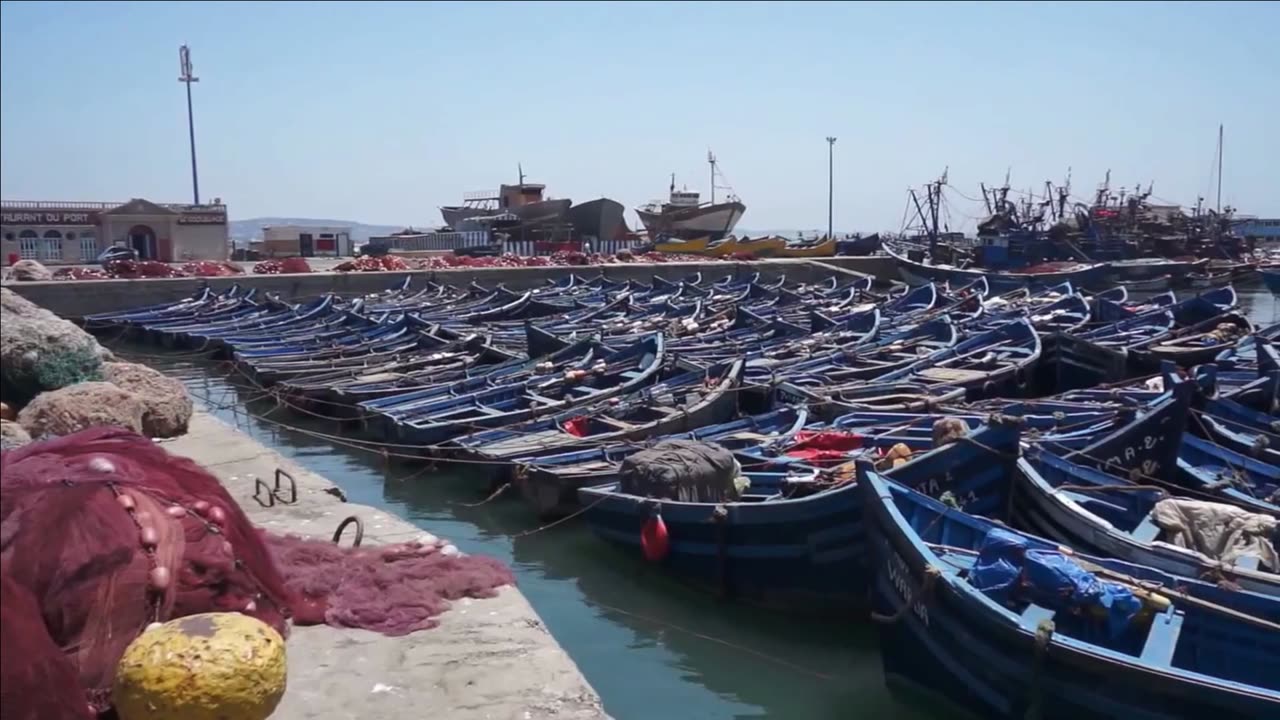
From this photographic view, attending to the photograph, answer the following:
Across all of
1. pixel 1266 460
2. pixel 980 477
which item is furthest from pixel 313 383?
pixel 1266 460

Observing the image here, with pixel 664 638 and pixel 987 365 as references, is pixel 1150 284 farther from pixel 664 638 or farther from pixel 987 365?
pixel 664 638

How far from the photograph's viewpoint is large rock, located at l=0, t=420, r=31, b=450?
7.72 meters

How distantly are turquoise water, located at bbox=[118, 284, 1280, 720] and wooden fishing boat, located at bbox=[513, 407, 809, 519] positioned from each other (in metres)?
0.45

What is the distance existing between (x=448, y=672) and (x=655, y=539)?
4415 mm

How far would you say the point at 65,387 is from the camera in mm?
10141

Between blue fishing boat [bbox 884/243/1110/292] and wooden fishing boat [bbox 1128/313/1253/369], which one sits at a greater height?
blue fishing boat [bbox 884/243/1110/292]

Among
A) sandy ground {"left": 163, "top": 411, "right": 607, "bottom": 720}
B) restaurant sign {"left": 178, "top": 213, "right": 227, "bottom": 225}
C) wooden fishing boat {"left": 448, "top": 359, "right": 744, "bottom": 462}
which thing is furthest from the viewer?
restaurant sign {"left": 178, "top": 213, "right": 227, "bottom": 225}

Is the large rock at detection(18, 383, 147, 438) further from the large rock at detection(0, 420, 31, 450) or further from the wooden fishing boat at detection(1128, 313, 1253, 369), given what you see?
the wooden fishing boat at detection(1128, 313, 1253, 369)

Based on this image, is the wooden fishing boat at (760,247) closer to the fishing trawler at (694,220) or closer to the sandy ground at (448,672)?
the fishing trawler at (694,220)

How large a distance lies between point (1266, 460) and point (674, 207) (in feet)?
181

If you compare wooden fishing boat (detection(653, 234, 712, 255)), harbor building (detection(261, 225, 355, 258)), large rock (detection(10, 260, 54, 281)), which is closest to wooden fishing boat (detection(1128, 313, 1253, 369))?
large rock (detection(10, 260, 54, 281))

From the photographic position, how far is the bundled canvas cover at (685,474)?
33.2 ft

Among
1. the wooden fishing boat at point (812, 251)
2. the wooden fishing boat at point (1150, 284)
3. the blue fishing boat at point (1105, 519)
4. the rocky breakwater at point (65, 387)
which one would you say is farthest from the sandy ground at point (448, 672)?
the wooden fishing boat at point (812, 251)

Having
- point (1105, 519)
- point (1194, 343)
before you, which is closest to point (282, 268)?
point (1194, 343)
